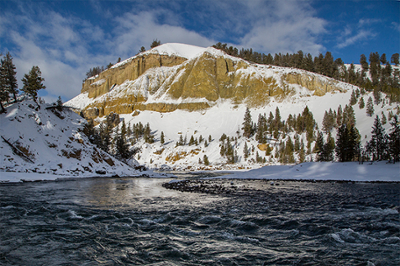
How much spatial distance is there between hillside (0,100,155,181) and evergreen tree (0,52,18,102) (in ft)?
12.4

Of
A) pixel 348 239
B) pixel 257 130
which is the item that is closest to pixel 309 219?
pixel 348 239

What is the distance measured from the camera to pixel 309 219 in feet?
33.9

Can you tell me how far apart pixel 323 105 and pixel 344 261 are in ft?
473

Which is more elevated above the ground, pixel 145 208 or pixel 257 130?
pixel 257 130

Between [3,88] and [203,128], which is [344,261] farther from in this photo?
[203,128]

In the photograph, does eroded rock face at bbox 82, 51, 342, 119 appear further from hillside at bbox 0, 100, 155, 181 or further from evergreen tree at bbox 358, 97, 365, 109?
hillside at bbox 0, 100, 155, 181

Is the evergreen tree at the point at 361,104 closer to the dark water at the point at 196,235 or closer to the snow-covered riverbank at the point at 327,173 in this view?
the snow-covered riverbank at the point at 327,173

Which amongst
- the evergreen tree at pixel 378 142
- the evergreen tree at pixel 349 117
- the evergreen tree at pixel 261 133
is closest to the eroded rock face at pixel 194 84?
the evergreen tree at pixel 261 133

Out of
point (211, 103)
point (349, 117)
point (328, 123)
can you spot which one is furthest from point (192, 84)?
point (349, 117)

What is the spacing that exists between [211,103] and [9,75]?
426ft

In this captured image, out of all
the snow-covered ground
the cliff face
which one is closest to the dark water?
the snow-covered ground

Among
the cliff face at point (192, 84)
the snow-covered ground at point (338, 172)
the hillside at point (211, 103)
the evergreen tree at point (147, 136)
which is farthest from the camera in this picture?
the cliff face at point (192, 84)

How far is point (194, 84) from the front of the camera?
169 metres

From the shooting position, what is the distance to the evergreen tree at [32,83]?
144ft
